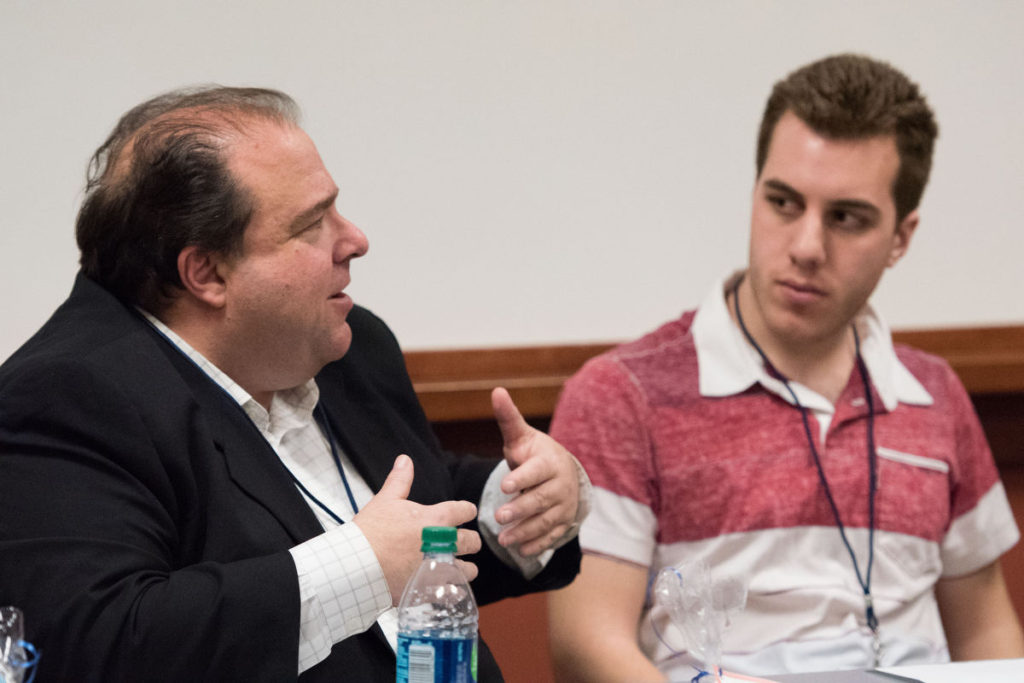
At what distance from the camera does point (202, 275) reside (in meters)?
1.51

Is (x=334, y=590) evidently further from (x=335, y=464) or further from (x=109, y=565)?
(x=335, y=464)

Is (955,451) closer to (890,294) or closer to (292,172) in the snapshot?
(890,294)

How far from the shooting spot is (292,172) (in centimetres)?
155

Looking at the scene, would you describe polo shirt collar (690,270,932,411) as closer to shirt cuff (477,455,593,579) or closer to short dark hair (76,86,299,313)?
shirt cuff (477,455,593,579)

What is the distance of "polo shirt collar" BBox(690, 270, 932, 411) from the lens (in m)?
2.17

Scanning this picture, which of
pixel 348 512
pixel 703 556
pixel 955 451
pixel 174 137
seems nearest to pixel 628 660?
pixel 703 556

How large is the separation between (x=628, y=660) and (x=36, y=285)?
1.47m

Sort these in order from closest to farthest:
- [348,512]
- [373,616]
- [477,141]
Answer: [373,616] → [348,512] → [477,141]

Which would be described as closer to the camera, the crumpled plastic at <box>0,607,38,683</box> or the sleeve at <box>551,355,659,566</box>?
the crumpled plastic at <box>0,607,38,683</box>

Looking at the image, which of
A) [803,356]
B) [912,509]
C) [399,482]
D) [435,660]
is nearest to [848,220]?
[803,356]

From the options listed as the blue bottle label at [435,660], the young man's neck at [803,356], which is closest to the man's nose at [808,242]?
the young man's neck at [803,356]

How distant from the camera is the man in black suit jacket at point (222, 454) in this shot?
1.23 metres

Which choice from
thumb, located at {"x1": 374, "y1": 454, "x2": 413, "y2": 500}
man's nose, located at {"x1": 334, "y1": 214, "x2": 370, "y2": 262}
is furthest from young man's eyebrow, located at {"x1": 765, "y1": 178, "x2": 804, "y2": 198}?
thumb, located at {"x1": 374, "y1": 454, "x2": 413, "y2": 500}

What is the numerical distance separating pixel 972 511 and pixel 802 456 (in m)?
0.43
